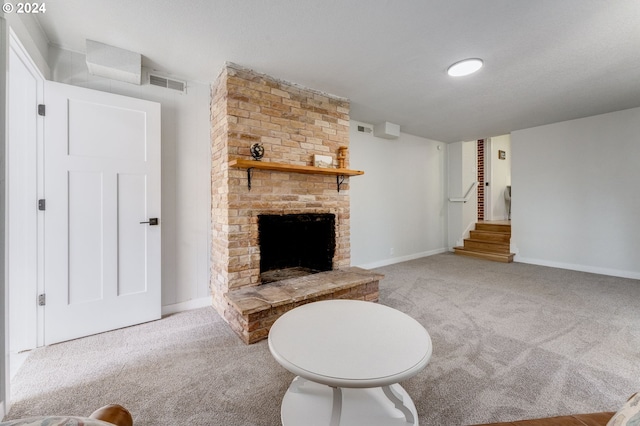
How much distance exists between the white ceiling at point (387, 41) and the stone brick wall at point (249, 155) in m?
0.20

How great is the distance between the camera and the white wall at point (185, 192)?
2.70 m

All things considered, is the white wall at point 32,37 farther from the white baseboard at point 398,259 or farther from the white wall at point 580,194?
the white wall at point 580,194

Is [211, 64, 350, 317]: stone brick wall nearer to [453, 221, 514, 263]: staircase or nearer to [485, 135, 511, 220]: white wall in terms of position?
[453, 221, 514, 263]: staircase

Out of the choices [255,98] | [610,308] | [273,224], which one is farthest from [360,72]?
[610,308]

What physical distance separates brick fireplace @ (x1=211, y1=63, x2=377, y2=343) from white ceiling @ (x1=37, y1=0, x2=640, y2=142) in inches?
8.0

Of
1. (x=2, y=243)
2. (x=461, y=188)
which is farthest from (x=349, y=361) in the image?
(x=461, y=188)

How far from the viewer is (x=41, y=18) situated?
1.92 meters

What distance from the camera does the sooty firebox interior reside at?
111 inches

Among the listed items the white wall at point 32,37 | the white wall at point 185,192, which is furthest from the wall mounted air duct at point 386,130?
the white wall at point 32,37

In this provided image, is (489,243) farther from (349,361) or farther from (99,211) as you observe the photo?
(99,211)

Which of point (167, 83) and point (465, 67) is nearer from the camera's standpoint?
point (465, 67)

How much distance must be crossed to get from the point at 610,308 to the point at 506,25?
3.02 metres

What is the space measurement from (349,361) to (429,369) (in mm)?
983

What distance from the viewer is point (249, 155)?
268 centimetres
